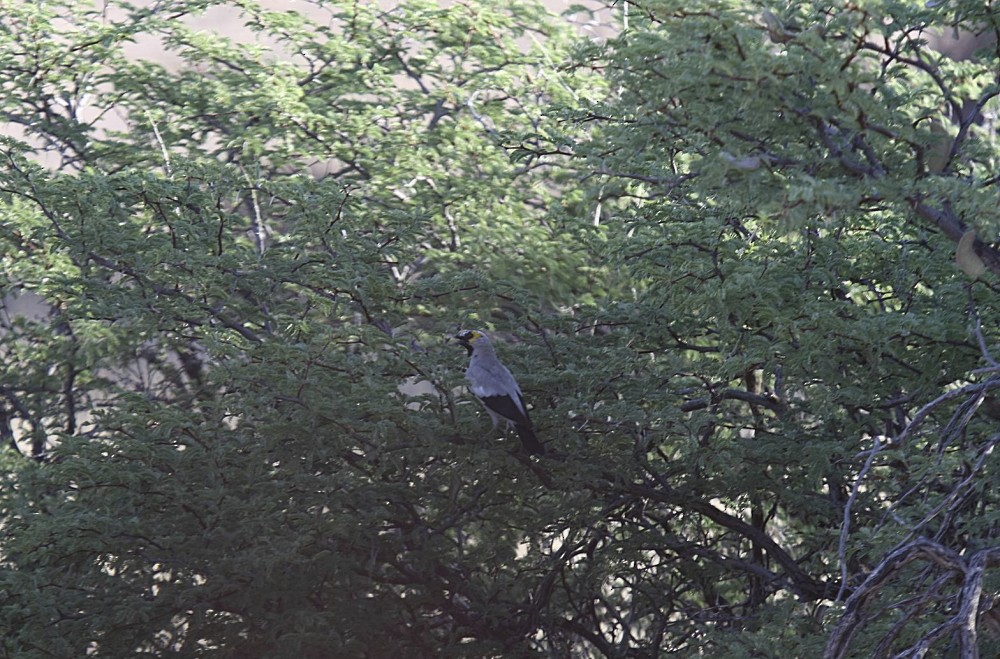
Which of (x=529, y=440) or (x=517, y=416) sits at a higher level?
(x=517, y=416)

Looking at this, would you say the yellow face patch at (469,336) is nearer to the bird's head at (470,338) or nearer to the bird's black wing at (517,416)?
the bird's head at (470,338)

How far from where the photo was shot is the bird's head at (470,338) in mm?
7605

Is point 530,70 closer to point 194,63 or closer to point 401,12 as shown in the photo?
point 401,12

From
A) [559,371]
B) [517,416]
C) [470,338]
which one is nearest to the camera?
[517,416]

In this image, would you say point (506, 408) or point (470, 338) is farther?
point (470, 338)

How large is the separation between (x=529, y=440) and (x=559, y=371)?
2.03 ft

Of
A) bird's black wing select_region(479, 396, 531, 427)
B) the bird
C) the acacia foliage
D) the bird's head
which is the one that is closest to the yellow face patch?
the bird's head

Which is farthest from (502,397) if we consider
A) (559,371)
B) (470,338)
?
(470,338)

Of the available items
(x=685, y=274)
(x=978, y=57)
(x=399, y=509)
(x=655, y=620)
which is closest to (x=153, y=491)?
(x=399, y=509)

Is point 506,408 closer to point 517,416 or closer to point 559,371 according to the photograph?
point 517,416

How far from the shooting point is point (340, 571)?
7.63 meters

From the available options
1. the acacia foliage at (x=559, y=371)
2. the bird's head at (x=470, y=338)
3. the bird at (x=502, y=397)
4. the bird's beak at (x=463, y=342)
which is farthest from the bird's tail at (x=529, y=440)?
the bird's beak at (x=463, y=342)

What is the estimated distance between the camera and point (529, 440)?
6969 millimetres

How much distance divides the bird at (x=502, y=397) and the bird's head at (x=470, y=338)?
0.40 metres
